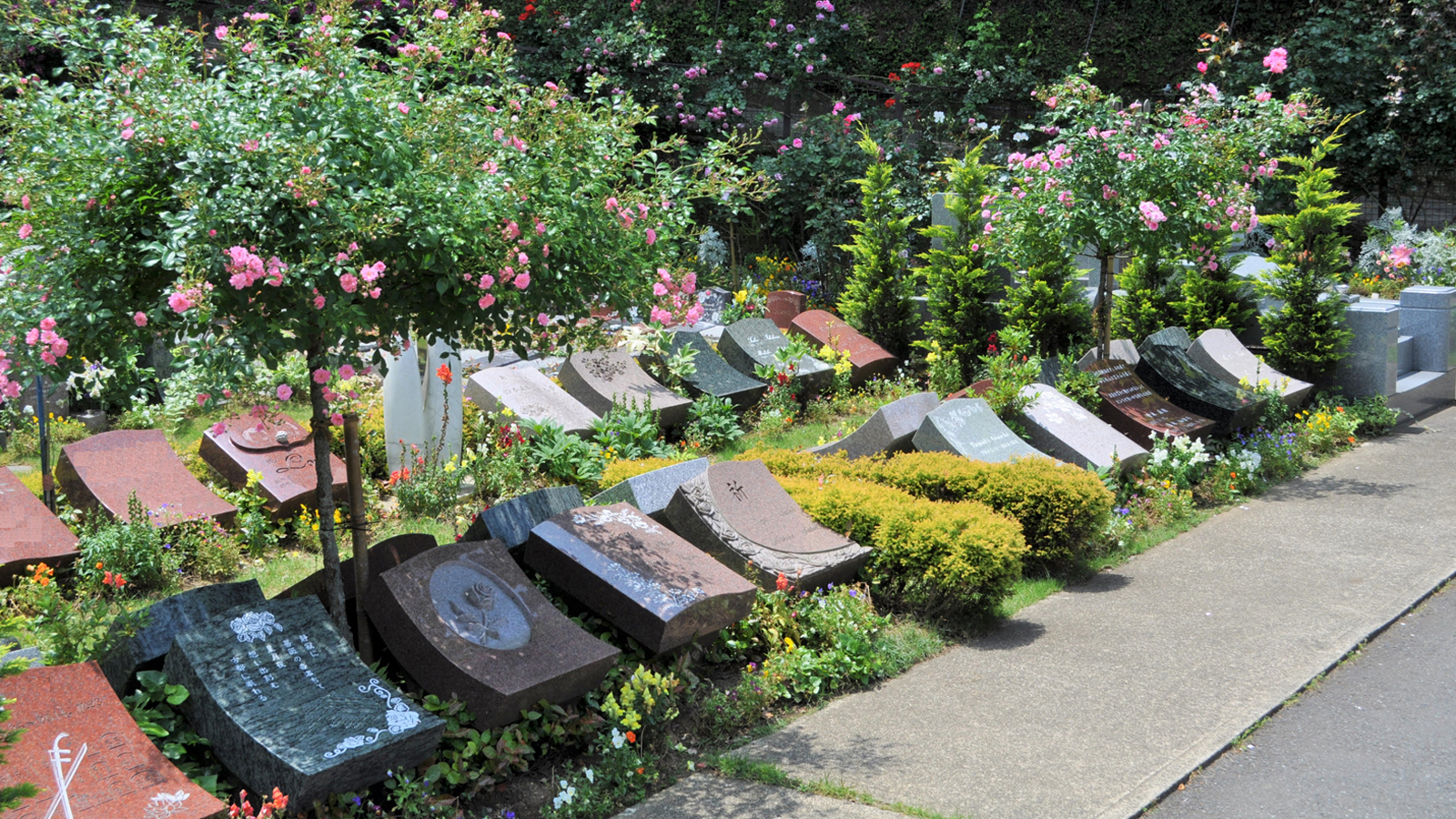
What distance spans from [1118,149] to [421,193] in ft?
19.6

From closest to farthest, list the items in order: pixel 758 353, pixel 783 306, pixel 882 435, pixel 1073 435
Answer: pixel 882 435 < pixel 1073 435 < pixel 758 353 < pixel 783 306

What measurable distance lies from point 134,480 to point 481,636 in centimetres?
353

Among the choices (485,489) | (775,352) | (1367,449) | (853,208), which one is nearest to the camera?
(485,489)

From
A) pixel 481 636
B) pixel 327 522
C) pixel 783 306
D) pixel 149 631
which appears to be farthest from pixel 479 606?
pixel 783 306

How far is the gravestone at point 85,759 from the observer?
3.48m

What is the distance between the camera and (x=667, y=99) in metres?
16.6

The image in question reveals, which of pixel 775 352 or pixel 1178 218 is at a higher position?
pixel 1178 218

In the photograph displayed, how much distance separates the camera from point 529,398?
8.88m

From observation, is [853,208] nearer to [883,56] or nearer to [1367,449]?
[883,56]

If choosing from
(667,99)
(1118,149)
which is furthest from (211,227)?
(667,99)

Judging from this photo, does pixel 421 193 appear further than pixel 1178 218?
No

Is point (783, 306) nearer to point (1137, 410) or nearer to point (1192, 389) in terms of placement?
point (1192, 389)

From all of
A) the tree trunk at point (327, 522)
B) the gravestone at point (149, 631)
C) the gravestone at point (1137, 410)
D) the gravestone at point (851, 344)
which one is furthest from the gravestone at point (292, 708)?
the gravestone at point (851, 344)

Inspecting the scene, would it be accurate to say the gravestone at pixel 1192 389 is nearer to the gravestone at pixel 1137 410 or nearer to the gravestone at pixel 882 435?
the gravestone at pixel 1137 410
